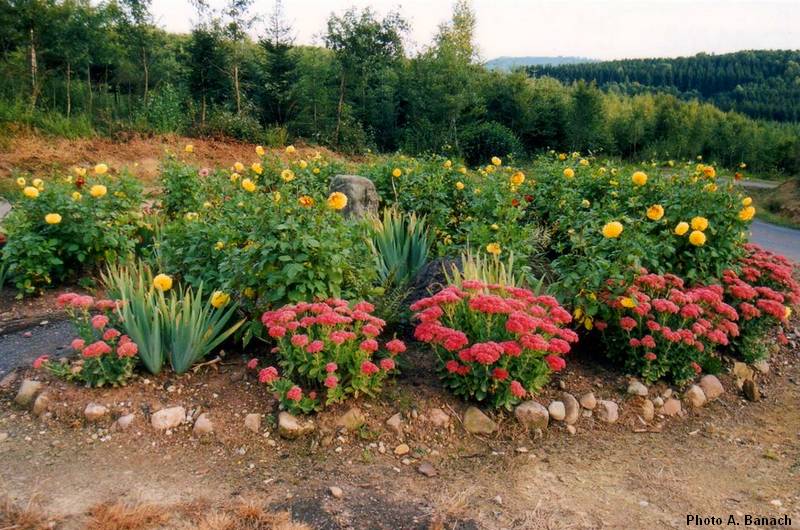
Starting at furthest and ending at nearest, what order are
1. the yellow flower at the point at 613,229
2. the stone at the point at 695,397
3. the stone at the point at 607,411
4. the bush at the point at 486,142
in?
the bush at the point at 486,142, the stone at the point at 695,397, the yellow flower at the point at 613,229, the stone at the point at 607,411

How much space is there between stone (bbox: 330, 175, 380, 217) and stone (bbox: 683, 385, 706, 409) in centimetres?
301

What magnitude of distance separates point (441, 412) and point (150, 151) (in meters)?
10.1

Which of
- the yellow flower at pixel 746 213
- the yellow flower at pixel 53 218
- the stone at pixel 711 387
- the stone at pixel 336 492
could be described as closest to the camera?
the stone at pixel 336 492

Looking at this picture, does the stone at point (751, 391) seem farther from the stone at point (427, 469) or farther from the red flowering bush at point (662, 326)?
the stone at point (427, 469)

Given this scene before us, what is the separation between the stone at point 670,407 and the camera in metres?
3.37

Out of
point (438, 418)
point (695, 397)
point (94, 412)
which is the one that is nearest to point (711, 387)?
point (695, 397)

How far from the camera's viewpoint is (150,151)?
11258mm

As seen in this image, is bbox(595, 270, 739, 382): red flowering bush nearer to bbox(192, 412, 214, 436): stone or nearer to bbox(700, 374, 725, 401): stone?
bbox(700, 374, 725, 401): stone

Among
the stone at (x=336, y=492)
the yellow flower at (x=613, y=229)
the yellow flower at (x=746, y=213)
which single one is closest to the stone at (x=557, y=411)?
the yellow flower at (x=613, y=229)

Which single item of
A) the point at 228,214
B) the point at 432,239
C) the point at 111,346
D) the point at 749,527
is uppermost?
the point at 228,214

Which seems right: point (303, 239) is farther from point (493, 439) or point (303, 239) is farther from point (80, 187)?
point (80, 187)

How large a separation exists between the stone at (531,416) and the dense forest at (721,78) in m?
23.2

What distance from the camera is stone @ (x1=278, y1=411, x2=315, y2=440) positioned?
2.83 metres

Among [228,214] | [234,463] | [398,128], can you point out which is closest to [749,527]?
[234,463]
